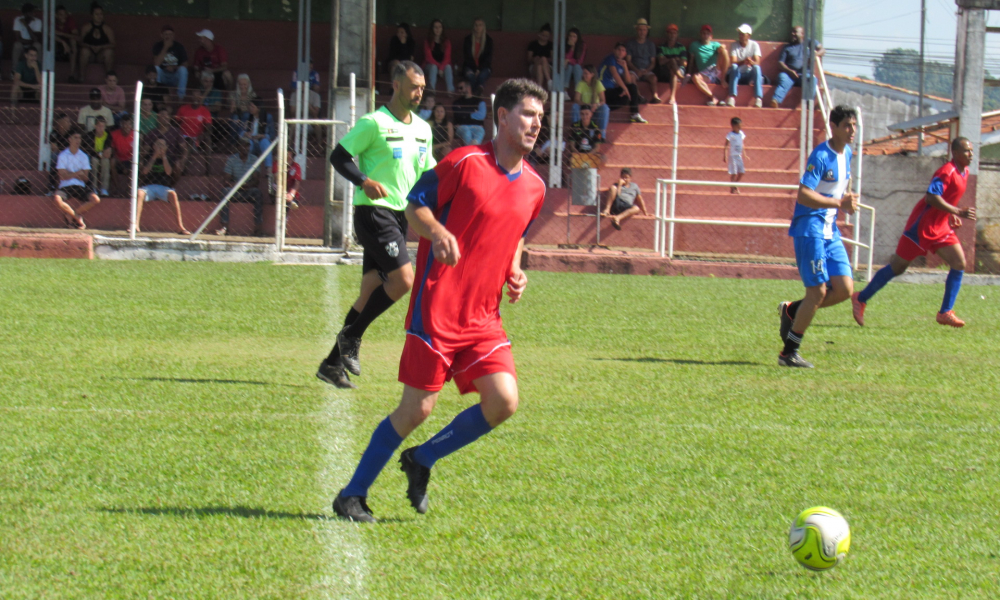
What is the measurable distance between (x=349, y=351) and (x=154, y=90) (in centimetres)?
1419

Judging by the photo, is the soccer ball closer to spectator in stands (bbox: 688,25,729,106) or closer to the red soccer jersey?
the red soccer jersey

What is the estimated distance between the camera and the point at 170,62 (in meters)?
20.2

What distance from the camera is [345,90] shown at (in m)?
17.3

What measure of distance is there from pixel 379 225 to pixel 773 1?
66.7 ft

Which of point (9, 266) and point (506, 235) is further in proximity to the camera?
point (9, 266)

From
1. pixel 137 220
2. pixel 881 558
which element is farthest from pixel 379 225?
pixel 137 220

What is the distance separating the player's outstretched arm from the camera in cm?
389

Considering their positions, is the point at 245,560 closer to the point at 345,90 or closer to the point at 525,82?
the point at 525,82

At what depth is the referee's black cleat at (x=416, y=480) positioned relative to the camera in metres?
4.19

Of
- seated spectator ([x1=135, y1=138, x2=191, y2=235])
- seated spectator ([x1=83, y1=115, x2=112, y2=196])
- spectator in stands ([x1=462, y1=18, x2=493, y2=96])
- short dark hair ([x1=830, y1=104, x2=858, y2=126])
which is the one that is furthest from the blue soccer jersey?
spectator in stands ([x1=462, y1=18, x2=493, y2=96])

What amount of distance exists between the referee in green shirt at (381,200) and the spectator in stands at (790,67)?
1630 centimetres

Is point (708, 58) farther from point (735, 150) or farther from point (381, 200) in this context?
point (381, 200)

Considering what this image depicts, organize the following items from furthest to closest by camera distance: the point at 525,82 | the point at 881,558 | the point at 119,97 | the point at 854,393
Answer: the point at 119,97
the point at 854,393
the point at 525,82
the point at 881,558

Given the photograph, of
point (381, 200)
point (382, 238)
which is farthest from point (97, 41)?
point (382, 238)
